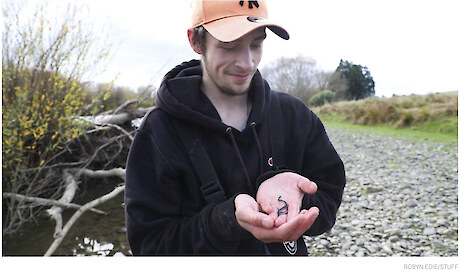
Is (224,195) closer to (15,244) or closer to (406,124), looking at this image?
(15,244)

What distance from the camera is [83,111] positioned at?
17.9 ft

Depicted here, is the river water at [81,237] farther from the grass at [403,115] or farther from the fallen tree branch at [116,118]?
the grass at [403,115]

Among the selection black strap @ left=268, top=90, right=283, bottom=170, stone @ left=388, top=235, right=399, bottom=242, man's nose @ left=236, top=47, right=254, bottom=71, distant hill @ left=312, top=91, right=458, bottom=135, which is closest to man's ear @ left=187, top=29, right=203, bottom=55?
man's nose @ left=236, top=47, right=254, bottom=71

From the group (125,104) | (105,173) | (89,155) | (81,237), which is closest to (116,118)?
(125,104)

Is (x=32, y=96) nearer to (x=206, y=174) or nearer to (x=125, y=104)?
(x=125, y=104)

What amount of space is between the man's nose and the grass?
813 centimetres

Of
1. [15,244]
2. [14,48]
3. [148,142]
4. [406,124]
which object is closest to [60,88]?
[14,48]

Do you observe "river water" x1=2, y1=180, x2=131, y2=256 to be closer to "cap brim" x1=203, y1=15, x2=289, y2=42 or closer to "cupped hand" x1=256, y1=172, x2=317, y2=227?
"cupped hand" x1=256, y1=172, x2=317, y2=227

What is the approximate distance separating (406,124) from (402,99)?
1421 mm

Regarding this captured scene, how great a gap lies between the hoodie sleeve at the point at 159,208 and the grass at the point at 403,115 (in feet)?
26.9

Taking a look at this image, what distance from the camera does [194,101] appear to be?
4.00 ft

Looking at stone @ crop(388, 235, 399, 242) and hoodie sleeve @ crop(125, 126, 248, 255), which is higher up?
hoodie sleeve @ crop(125, 126, 248, 255)

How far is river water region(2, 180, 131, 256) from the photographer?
4.11 m

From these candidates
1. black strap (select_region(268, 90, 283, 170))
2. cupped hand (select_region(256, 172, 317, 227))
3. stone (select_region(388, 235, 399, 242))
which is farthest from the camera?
stone (select_region(388, 235, 399, 242))
